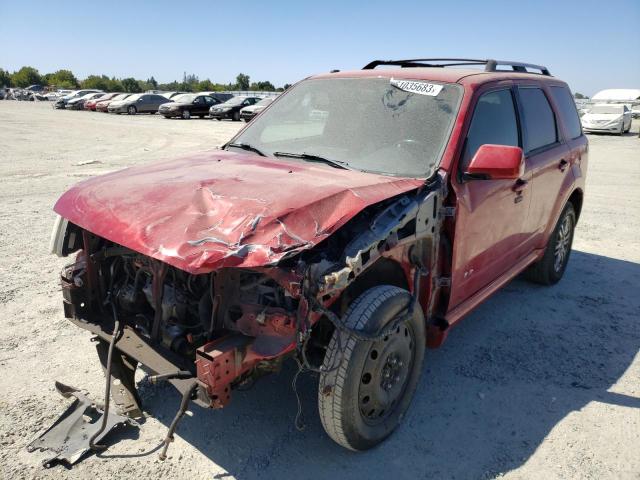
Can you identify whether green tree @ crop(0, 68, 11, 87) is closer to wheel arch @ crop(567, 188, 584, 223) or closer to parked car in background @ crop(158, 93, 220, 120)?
parked car in background @ crop(158, 93, 220, 120)

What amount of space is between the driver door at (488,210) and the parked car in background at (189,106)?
95.7ft

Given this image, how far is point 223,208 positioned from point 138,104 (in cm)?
3496

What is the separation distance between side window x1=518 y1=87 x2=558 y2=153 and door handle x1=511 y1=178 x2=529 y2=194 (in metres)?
0.35

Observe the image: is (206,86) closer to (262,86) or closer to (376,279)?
(262,86)

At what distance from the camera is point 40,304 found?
4289 mm

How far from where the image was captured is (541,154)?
13.5ft

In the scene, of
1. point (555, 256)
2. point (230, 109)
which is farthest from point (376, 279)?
point (230, 109)

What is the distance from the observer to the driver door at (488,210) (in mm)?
3111

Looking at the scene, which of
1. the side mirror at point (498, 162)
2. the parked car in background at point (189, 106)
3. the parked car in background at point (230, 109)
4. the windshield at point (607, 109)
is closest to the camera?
the side mirror at point (498, 162)

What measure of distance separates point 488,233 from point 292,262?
5.60 ft

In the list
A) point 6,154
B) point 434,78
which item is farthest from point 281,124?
point 6,154

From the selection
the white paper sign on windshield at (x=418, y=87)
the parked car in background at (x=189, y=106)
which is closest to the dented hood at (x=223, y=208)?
the white paper sign on windshield at (x=418, y=87)

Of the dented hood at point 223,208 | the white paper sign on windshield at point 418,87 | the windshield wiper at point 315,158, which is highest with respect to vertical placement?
the white paper sign on windshield at point 418,87

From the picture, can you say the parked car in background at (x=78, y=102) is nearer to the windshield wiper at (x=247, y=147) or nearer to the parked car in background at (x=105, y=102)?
the parked car in background at (x=105, y=102)
